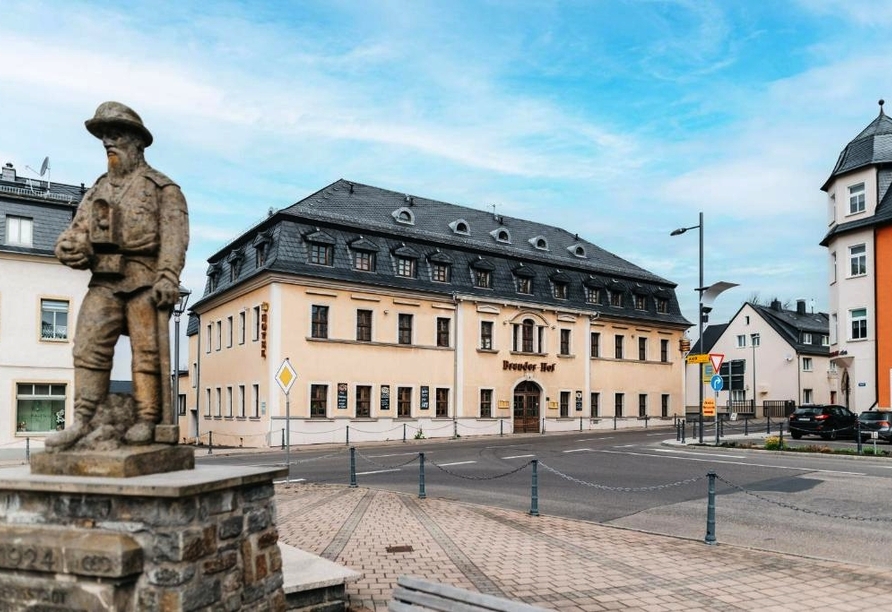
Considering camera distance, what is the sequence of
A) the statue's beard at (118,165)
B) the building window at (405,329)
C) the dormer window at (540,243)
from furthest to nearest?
1. the dormer window at (540,243)
2. the building window at (405,329)
3. the statue's beard at (118,165)

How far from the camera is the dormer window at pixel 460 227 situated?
40750 mm

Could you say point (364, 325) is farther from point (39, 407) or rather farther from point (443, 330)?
point (39, 407)

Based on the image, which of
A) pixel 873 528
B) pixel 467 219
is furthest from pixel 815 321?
pixel 873 528

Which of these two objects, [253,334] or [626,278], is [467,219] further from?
[253,334]

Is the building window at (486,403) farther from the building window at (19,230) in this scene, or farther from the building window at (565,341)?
the building window at (19,230)

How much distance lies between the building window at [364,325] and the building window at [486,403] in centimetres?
743

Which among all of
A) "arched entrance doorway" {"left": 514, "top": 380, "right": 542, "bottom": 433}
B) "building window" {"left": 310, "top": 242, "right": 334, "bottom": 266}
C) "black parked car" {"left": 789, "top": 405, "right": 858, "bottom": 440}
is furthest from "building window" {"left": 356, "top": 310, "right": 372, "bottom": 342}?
"black parked car" {"left": 789, "top": 405, "right": 858, "bottom": 440}

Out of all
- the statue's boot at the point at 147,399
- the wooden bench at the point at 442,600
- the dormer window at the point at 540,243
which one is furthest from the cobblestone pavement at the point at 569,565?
the dormer window at the point at 540,243

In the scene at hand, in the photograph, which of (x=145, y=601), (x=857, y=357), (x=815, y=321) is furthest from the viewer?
(x=815, y=321)

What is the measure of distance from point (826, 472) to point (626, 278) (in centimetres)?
3075

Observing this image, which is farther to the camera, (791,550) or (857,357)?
(857,357)

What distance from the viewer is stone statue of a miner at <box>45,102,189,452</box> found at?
5.72 meters

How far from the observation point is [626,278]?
4738cm

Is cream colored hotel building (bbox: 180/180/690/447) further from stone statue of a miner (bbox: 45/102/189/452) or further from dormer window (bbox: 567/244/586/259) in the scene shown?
stone statue of a miner (bbox: 45/102/189/452)
